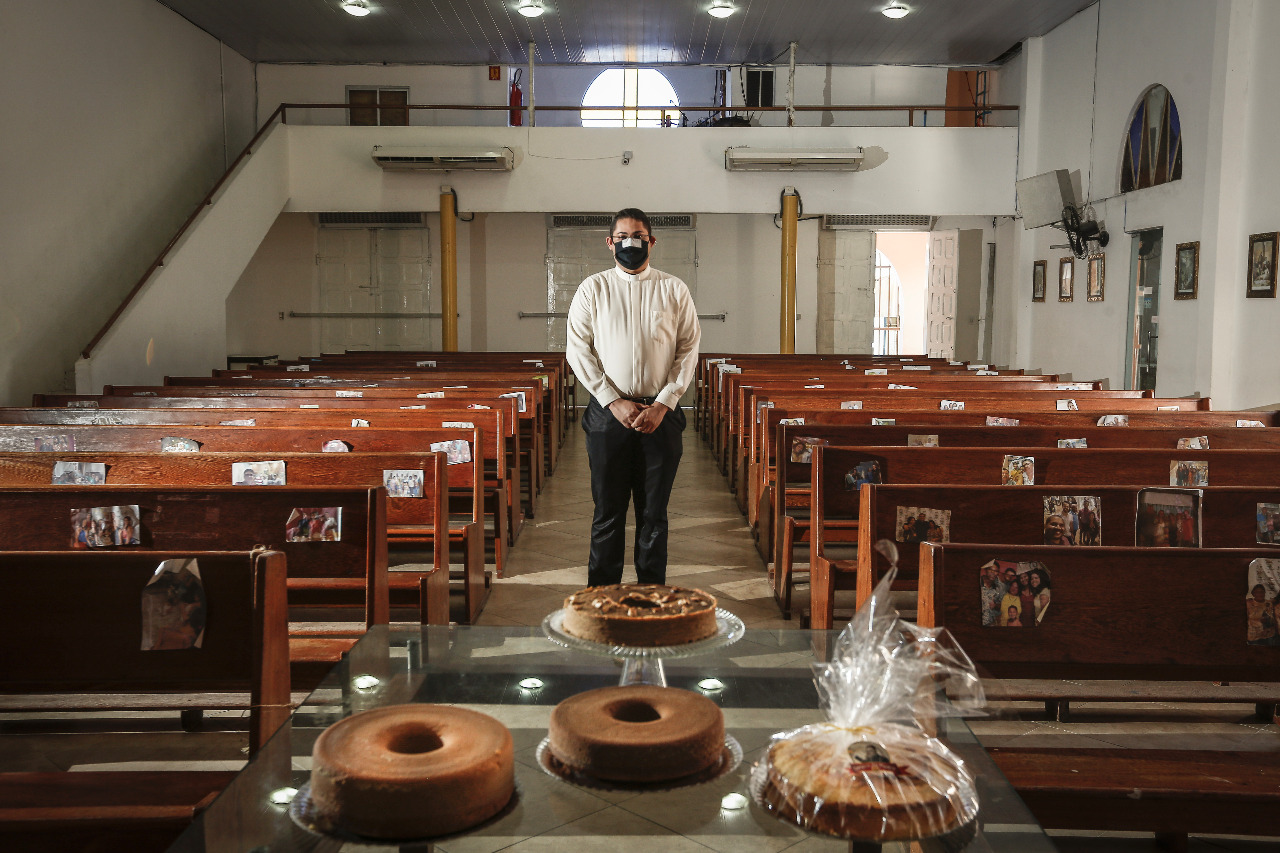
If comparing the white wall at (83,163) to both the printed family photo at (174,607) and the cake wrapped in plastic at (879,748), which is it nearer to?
the printed family photo at (174,607)

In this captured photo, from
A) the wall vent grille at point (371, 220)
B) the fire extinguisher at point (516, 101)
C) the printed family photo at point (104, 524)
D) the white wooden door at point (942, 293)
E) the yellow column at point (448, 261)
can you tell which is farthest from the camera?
the wall vent grille at point (371, 220)

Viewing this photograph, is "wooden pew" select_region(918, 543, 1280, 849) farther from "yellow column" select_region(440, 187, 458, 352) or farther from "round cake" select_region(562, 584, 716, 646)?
"yellow column" select_region(440, 187, 458, 352)

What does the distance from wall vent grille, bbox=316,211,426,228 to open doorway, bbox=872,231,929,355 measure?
9266mm

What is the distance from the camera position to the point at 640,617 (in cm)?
138

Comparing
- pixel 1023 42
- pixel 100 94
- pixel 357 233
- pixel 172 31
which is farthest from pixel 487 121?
pixel 1023 42

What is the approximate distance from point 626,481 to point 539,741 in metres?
2.46

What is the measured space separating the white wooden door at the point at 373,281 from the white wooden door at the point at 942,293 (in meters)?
6.95

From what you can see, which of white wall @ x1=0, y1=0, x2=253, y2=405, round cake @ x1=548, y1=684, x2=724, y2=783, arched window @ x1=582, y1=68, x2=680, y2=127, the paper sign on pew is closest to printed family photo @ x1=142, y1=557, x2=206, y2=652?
round cake @ x1=548, y1=684, x2=724, y2=783

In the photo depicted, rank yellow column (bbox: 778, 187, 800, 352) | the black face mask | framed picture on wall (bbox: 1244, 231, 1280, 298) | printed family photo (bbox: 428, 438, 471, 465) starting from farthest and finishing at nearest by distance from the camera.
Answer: yellow column (bbox: 778, 187, 800, 352) < framed picture on wall (bbox: 1244, 231, 1280, 298) < printed family photo (bbox: 428, 438, 471, 465) < the black face mask

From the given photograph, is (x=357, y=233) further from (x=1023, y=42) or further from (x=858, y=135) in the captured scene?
(x=1023, y=42)

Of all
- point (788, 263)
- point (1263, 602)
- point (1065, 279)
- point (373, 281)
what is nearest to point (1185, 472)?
point (1263, 602)

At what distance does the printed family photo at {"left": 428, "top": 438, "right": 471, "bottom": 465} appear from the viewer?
395 centimetres

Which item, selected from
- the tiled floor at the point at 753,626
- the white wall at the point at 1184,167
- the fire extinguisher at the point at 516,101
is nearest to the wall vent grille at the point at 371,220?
the fire extinguisher at the point at 516,101

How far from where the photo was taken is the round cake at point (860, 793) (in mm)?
975
